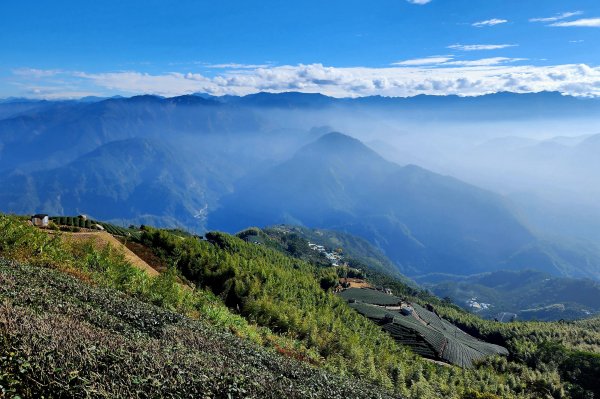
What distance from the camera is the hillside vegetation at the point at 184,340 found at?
8.91 meters

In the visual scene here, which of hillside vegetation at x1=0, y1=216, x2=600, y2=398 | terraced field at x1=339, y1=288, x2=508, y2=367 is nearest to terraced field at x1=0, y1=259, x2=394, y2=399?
hillside vegetation at x1=0, y1=216, x2=600, y2=398

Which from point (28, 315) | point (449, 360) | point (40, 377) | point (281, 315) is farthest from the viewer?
point (449, 360)

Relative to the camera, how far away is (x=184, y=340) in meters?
14.5

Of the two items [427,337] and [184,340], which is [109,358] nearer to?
[184,340]

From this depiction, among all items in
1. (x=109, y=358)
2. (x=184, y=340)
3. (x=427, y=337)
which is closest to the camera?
(x=109, y=358)

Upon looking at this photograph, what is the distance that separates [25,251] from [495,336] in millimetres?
89983

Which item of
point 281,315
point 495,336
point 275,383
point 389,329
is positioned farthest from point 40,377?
point 495,336

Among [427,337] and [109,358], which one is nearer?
[109,358]

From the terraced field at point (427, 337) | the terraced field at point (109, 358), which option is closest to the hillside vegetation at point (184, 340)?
the terraced field at point (109, 358)

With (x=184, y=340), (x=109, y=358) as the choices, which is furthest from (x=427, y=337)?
(x=109, y=358)

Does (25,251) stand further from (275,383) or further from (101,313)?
(275,383)

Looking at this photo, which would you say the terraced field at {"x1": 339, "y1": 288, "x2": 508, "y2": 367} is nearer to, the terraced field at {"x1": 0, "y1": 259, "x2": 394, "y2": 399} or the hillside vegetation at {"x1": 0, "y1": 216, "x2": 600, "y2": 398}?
the hillside vegetation at {"x1": 0, "y1": 216, "x2": 600, "y2": 398}

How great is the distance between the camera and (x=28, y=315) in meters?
10.6

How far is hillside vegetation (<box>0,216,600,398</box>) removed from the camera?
8914 mm
